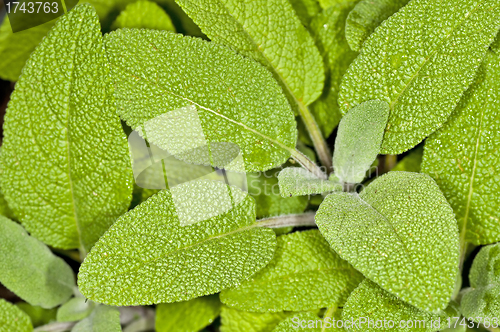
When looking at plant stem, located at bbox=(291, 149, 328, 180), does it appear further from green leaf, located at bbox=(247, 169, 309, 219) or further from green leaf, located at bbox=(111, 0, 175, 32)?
green leaf, located at bbox=(111, 0, 175, 32)

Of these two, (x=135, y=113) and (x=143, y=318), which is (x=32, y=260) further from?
(x=135, y=113)

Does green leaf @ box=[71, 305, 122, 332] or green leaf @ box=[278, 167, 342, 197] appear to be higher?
green leaf @ box=[278, 167, 342, 197]

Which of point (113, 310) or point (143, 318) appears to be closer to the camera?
point (113, 310)

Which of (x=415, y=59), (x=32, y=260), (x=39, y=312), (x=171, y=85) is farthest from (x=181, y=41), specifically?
(x=39, y=312)

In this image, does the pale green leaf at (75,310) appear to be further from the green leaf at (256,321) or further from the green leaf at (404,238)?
the green leaf at (404,238)

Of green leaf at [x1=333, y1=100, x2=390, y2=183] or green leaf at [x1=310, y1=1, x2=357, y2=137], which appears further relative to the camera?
green leaf at [x1=310, y1=1, x2=357, y2=137]

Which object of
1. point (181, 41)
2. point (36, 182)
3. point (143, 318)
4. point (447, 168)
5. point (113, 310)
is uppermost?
point (181, 41)
